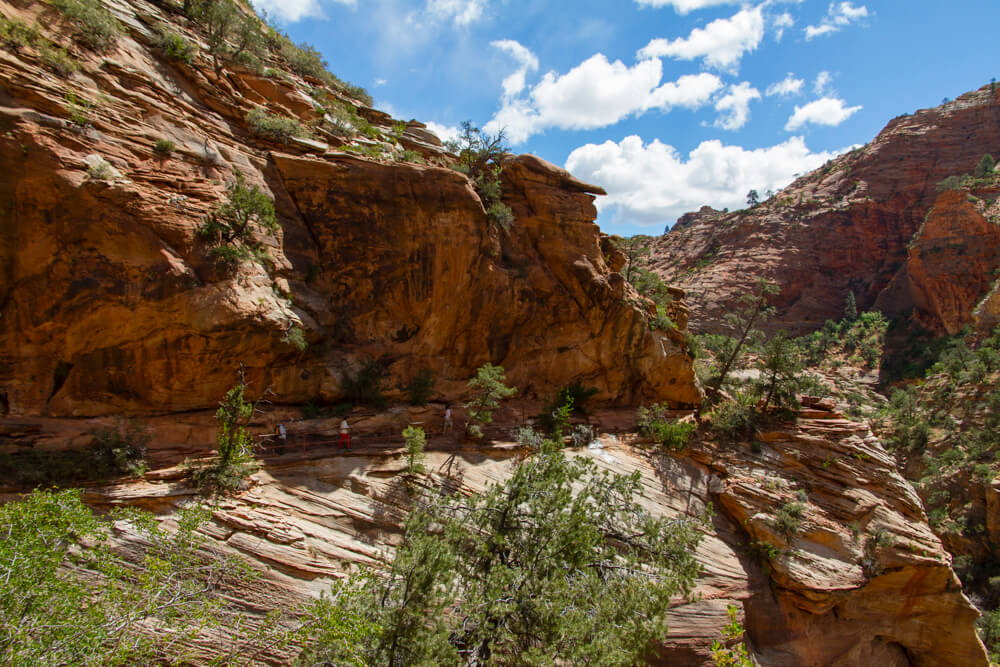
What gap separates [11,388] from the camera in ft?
36.4

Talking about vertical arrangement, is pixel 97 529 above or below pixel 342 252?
below

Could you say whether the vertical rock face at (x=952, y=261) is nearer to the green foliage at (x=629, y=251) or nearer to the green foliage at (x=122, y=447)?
the green foliage at (x=629, y=251)

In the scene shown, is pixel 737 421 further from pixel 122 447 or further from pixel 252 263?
pixel 122 447

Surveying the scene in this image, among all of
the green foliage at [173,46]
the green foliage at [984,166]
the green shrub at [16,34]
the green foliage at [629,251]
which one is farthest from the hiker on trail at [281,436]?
the green foliage at [984,166]

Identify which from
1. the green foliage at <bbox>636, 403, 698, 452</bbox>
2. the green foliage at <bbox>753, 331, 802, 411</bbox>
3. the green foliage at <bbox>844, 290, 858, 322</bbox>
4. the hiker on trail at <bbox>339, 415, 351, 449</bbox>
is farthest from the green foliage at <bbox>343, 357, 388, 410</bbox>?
the green foliage at <bbox>844, 290, 858, 322</bbox>

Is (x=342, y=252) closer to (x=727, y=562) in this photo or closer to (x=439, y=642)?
(x=439, y=642)

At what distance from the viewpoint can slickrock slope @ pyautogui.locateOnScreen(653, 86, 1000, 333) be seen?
63.8 metres

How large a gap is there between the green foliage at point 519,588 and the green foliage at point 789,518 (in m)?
6.34

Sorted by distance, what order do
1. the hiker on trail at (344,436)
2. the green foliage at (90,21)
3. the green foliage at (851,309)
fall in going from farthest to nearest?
the green foliage at (851,309)
the hiker on trail at (344,436)
the green foliage at (90,21)

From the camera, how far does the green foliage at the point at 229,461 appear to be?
1108 cm

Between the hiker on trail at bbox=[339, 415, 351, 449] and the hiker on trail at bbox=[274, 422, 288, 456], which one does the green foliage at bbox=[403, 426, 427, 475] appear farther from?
the hiker on trail at bbox=[274, 422, 288, 456]

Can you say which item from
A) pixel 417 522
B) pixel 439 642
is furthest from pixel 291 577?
pixel 439 642

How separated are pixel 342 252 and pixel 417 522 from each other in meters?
11.4

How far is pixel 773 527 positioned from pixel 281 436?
1881cm
